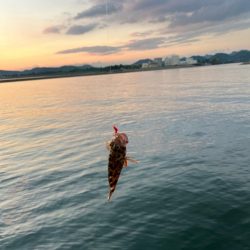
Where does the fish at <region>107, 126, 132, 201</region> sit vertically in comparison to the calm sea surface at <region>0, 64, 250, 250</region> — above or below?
above

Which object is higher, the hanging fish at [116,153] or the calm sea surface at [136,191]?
the hanging fish at [116,153]

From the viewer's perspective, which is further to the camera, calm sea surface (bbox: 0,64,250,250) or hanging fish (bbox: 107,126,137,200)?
calm sea surface (bbox: 0,64,250,250)

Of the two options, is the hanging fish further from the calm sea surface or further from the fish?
the calm sea surface

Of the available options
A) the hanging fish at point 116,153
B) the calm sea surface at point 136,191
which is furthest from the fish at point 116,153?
the calm sea surface at point 136,191

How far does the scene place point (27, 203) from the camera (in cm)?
2903

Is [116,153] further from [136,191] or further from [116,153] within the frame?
[136,191]

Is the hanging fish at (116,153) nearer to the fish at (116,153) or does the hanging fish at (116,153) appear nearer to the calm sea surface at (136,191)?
the fish at (116,153)

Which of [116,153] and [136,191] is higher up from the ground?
[116,153]

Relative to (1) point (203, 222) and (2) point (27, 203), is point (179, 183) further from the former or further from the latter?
(2) point (27, 203)

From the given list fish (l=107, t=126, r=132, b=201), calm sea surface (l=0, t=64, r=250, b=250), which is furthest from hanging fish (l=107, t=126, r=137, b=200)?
calm sea surface (l=0, t=64, r=250, b=250)

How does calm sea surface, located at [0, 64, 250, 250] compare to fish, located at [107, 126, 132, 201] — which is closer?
fish, located at [107, 126, 132, 201]

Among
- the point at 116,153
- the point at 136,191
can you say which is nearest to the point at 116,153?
the point at 116,153

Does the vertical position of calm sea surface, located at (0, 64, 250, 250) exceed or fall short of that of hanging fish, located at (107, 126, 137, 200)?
it falls short

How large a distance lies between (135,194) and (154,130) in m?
27.4
